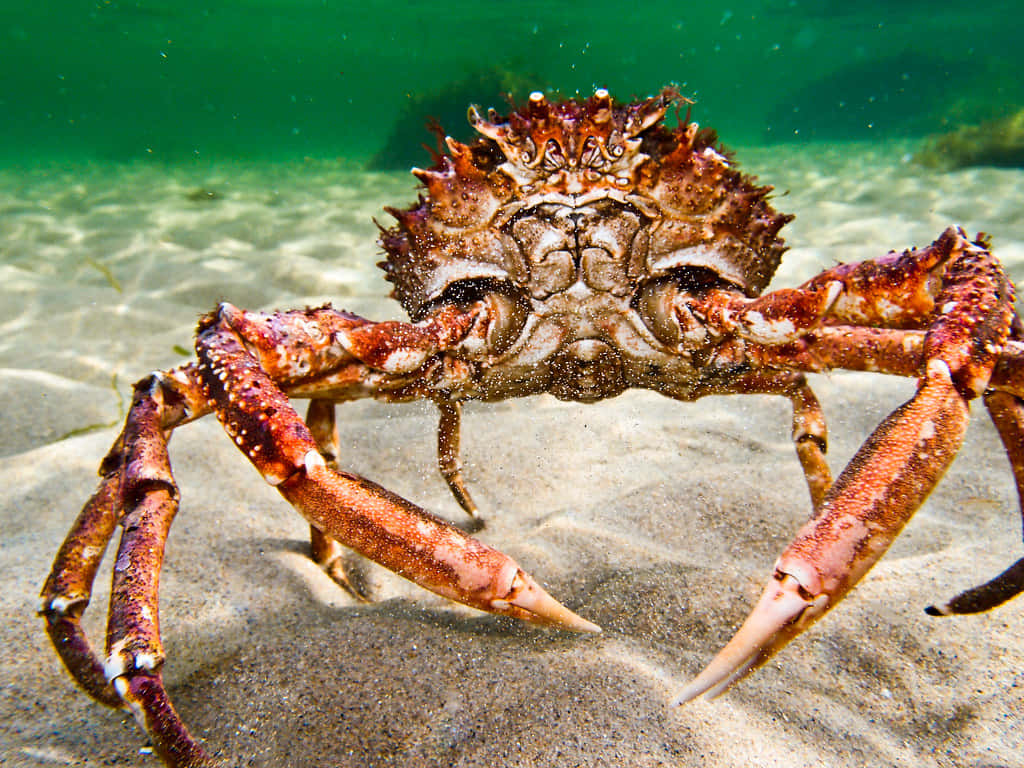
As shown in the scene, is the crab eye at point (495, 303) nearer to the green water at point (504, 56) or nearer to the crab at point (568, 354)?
the crab at point (568, 354)

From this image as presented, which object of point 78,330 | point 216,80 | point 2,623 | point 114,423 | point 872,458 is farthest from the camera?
point 216,80

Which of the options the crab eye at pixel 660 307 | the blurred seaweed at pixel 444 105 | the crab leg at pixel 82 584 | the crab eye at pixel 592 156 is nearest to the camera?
the crab leg at pixel 82 584

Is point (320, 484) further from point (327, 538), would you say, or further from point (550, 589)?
point (327, 538)

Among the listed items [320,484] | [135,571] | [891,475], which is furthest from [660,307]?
[135,571]

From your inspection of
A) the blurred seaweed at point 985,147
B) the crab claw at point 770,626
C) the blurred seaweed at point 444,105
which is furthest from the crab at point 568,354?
the blurred seaweed at point 444,105

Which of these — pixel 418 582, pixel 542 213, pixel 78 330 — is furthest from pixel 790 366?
pixel 78 330

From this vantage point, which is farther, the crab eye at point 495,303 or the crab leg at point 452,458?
the crab leg at point 452,458

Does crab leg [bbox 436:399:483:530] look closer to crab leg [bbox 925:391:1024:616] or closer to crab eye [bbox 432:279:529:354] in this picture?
crab eye [bbox 432:279:529:354]

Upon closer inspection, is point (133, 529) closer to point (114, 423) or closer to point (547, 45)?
point (114, 423)
